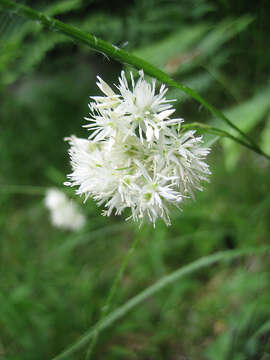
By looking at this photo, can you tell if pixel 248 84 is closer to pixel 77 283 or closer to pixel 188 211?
pixel 188 211

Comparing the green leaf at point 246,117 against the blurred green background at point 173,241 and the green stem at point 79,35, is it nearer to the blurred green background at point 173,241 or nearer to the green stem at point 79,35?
the blurred green background at point 173,241

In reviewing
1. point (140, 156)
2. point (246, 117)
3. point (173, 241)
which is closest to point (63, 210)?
point (173, 241)

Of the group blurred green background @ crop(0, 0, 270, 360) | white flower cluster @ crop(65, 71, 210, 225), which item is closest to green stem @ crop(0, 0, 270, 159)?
white flower cluster @ crop(65, 71, 210, 225)

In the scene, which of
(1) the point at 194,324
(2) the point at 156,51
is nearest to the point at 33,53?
(2) the point at 156,51

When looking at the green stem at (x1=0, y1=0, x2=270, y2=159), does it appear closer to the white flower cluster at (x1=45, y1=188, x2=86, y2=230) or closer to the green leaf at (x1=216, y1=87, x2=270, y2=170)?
the green leaf at (x1=216, y1=87, x2=270, y2=170)

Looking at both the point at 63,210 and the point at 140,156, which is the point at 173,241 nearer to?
the point at 63,210

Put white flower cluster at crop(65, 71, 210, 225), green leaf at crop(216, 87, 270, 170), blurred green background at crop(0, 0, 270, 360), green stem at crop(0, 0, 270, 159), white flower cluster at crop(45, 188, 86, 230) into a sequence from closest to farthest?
green stem at crop(0, 0, 270, 159), white flower cluster at crop(65, 71, 210, 225), green leaf at crop(216, 87, 270, 170), blurred green background at crop(0, 0, 270, 360), white flower cluster at crop(45, 188, 86, 230)
